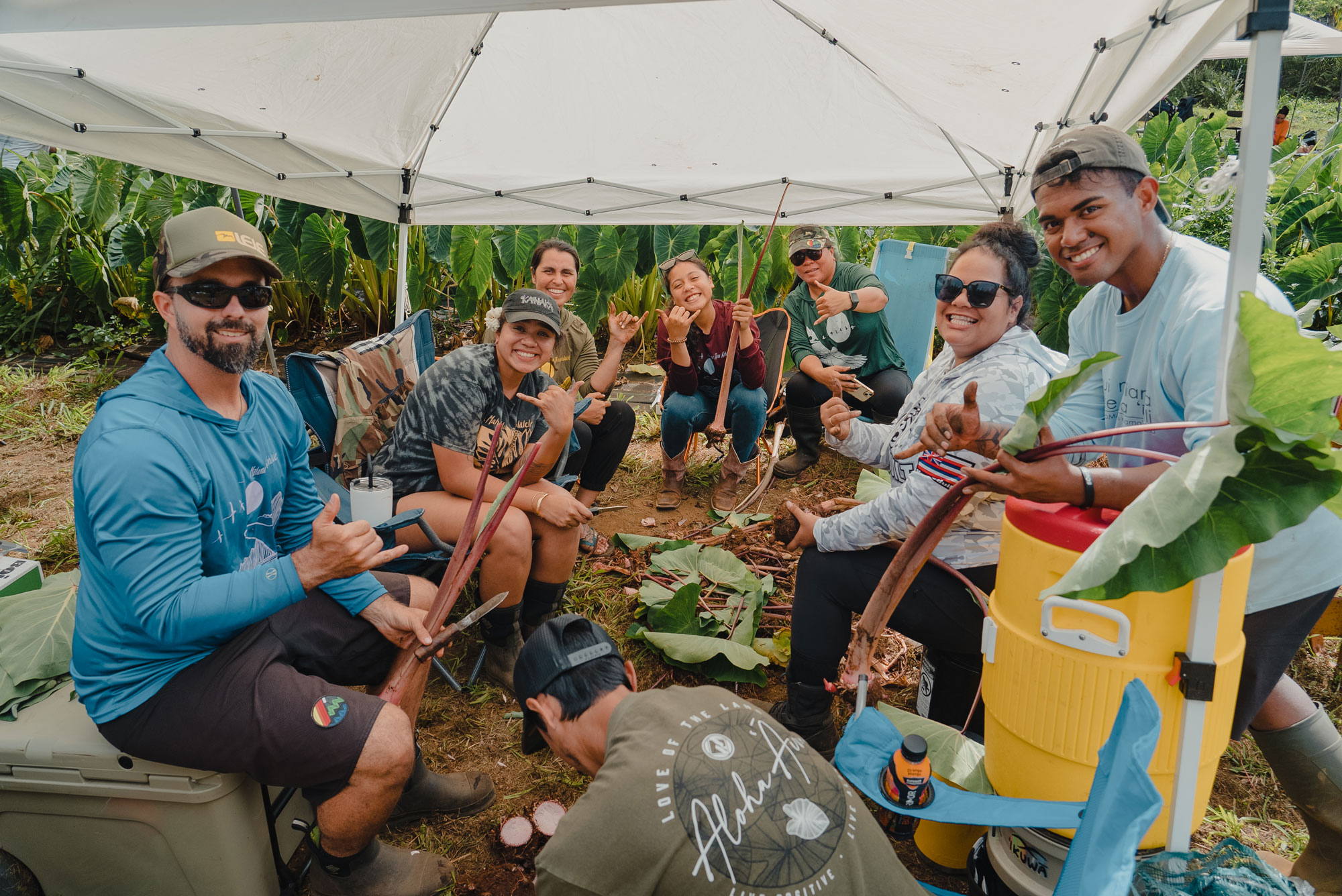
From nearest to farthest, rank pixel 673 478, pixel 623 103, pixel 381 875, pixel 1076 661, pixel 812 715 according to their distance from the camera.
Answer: pixel 1076 661 → pixel 381 875 → pixel 812 715 → pixel 623 103 → pixel 673 478

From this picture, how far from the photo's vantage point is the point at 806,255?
409cm

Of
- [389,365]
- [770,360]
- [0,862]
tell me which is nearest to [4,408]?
[389,365]

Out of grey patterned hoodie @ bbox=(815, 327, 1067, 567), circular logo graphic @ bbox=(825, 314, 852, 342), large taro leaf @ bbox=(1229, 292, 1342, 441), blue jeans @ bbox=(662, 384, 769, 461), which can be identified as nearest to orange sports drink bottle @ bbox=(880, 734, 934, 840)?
grey patterned hoodie @ bbox=(815, 327, 1067, 567)

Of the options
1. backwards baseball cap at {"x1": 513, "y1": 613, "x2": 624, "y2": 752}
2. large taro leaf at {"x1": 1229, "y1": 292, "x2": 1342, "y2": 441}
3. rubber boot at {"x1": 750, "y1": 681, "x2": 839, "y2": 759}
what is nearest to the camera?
large taro leaf at {"x1": 1229, "y1": 292, "x2": 1342, "y2": 441}

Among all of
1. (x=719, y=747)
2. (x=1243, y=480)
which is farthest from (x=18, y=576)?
(x=1243, y=480)

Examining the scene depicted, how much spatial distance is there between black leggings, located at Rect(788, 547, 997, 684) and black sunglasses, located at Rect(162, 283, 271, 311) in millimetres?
1575

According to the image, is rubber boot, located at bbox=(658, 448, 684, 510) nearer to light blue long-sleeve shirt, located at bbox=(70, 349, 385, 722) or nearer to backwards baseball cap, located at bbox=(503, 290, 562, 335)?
backwards baseball cap, located at bbox=(503, 290, 562, 335)

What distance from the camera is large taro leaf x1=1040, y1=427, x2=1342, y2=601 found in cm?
99

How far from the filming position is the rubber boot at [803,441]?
4.69 meters

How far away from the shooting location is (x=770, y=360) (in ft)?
15.9

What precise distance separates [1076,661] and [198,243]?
1966mm

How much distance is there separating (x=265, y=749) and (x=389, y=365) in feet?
6.08

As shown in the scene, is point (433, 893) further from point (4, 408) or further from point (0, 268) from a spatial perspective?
point (0, 268)

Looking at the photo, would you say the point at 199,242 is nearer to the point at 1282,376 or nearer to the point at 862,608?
the point at 862,608
